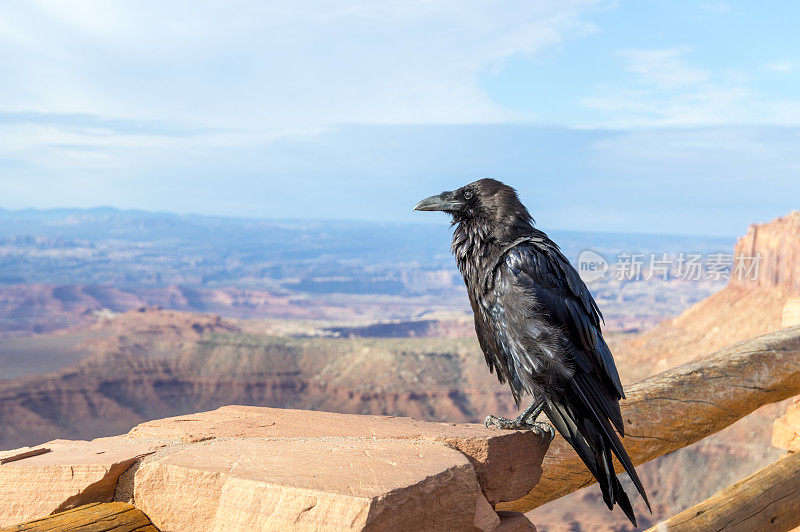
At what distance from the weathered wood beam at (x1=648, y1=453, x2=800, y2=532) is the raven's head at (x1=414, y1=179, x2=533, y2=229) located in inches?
63.9

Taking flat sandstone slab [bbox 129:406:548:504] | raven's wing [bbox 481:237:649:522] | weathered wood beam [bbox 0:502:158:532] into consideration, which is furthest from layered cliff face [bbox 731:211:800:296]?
weathered wood beam [bbox 0:502:158:532]

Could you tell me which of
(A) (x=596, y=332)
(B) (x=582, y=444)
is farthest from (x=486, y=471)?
(A) (x=596, y=332)

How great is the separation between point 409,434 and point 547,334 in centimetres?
72

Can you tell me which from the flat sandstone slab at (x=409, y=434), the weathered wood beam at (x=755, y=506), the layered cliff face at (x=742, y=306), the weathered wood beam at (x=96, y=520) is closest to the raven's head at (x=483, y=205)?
the flat sandstone slab at (x=409, y=434)

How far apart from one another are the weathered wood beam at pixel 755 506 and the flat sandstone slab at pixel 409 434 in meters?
0.93

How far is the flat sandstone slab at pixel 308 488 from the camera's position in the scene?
1.80m

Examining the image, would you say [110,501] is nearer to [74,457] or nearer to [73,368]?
[74,457]

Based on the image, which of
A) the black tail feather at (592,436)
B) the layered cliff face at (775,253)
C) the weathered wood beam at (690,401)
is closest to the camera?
the black tail feather at (592,436)

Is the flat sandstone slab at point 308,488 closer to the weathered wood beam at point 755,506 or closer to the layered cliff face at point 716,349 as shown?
the weathered wood beam at point 755,506

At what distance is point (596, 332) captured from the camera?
283 centimetres

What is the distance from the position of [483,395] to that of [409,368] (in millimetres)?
7625

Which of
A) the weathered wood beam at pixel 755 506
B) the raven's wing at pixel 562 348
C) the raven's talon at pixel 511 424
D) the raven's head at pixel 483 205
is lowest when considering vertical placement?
the weathered wood beam at pixel 755 506

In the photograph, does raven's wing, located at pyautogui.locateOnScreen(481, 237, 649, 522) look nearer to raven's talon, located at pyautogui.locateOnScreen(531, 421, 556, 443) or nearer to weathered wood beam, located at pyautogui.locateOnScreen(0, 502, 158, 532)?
raven's talon, located at pyautogui.locateOnScreen(531, 421, 556, 443)

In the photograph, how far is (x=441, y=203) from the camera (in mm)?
3301
